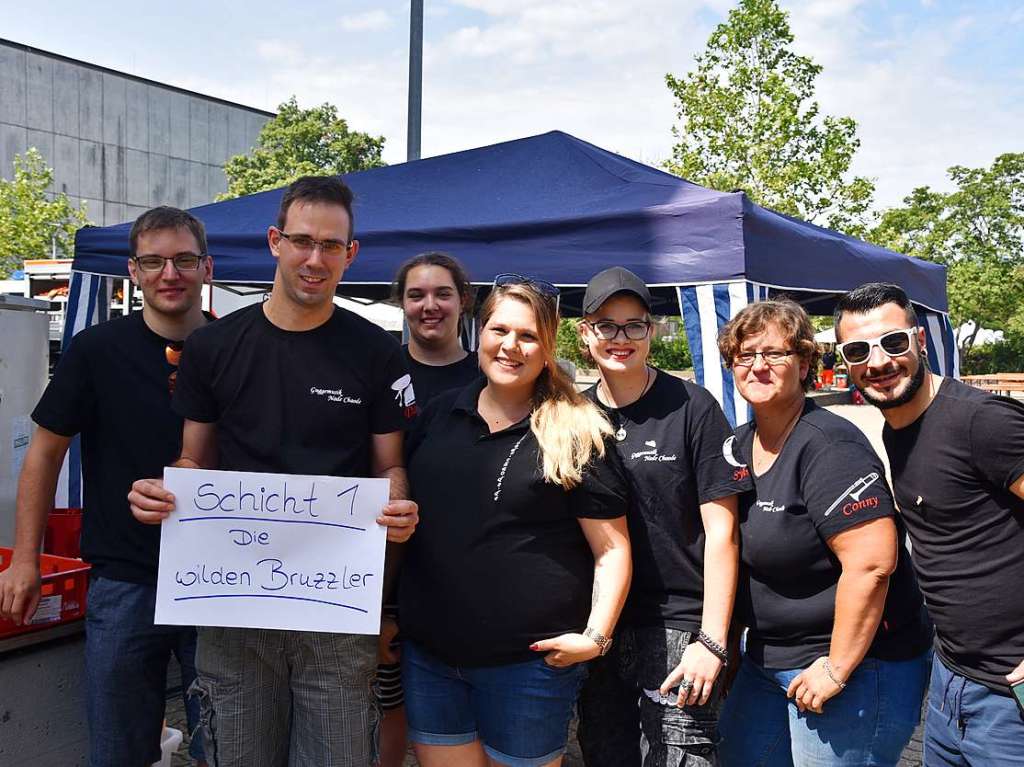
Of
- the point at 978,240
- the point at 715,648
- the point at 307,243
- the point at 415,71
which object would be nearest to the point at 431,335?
the point at 307,243

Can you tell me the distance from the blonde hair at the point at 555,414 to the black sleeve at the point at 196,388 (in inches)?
28.3

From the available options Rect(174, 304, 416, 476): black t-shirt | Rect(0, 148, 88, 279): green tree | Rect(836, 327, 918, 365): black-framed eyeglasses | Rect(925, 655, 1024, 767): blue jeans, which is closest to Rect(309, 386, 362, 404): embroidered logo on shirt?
Rect(174, 304, 416, 476): black t-shirt

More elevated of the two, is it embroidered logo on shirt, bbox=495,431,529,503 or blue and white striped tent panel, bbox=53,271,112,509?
blue and white striped tent panel, bbox=53,271,112,509

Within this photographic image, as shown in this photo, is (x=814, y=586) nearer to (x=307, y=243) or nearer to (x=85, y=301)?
(x=307, y=243)

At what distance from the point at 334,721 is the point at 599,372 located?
114 centimetres

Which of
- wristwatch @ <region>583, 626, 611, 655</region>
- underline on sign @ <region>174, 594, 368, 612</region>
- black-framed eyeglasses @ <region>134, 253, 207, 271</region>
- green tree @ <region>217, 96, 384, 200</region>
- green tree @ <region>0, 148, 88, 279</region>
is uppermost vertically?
green tree @ <region>217, 96, 384, 200</region>

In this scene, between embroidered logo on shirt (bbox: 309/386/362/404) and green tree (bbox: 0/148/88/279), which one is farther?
green tree (bbox: 0/148/88/279)

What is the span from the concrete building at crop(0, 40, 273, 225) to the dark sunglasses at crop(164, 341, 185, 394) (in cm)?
4509

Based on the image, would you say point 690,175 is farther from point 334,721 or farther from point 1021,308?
point 1021,308

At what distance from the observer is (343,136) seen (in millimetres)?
31594

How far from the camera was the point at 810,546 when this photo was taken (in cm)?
201

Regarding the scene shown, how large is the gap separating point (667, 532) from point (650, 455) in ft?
0.68

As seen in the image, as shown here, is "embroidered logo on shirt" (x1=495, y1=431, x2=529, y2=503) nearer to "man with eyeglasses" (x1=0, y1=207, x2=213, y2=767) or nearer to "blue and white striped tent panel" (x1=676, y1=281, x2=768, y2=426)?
"man with eyeglasses" (x1=0, y1=207, x2=213, y2=767)

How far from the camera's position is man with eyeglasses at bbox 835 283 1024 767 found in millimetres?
1885
